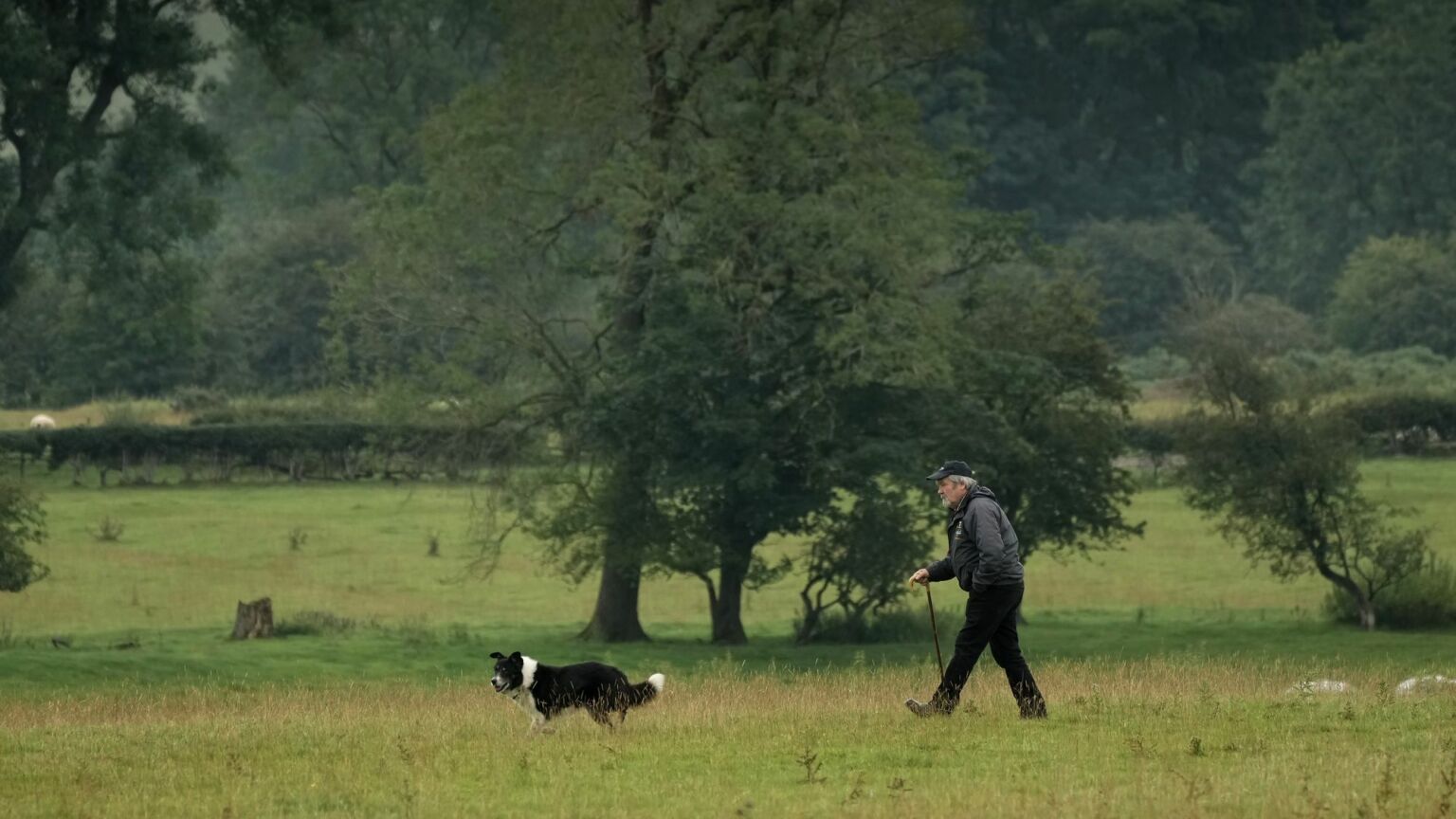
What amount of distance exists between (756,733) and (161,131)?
3221cm

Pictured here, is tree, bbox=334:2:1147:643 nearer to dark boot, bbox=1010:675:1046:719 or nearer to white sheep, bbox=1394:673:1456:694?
white sheep, bbox=1394:673:1456:694

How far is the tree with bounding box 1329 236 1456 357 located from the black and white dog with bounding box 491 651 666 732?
90877 mm

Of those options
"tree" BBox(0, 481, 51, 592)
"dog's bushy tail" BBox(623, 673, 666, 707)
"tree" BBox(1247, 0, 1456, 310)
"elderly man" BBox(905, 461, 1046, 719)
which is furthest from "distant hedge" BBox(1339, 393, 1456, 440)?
"elderly man" BBox(905, 461, 1046, 719)

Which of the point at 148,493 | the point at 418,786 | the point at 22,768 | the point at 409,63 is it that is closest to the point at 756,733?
the point at 418,786

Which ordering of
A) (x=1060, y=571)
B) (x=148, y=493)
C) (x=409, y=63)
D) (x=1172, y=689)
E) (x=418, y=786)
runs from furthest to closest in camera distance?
(x=409, y=63) < (x=148, y=493) < (x=1060, y=571) < (x=1172, y=689) < (x=418, y=786)

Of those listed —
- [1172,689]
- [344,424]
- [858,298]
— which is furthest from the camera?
[344,424]

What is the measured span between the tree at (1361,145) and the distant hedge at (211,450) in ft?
214

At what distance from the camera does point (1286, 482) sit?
47.2m

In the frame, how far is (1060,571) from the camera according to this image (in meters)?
60.1

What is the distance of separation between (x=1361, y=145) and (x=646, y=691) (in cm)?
10706

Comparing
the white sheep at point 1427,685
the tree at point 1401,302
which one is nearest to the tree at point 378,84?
the tree at point 1401,302

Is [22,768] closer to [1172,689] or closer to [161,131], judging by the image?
[1172,689]

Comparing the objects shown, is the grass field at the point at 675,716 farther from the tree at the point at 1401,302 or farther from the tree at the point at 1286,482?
the tree at the point at 1401,302

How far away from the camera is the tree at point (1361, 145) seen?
391 ft
